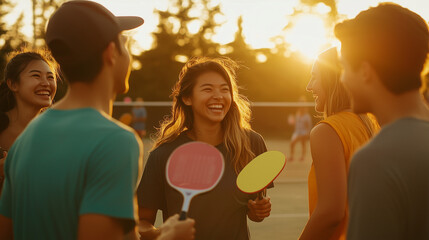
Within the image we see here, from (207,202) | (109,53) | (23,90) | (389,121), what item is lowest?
(207,202)

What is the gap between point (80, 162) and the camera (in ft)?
5.57

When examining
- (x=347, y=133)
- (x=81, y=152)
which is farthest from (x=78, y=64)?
(x=347, y=133)

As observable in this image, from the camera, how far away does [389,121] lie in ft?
5.86

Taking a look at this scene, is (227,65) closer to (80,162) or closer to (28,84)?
(28,84)

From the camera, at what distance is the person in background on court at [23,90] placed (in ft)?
12.5

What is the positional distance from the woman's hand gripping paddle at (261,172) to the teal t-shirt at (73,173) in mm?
1157

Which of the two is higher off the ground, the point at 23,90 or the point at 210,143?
the point at 23,90

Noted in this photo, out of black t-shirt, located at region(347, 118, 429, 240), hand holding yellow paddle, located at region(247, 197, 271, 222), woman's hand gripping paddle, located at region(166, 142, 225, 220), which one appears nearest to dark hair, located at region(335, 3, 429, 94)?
black t-shirt, located at region(347, 118, 429, 240)

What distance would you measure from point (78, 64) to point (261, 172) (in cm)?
139

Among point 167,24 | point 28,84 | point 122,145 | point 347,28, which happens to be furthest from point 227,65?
point 167,24

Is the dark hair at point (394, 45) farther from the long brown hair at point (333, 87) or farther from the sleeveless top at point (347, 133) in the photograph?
the long brown hair at point (333, 87)

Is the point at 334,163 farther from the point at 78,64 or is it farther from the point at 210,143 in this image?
the point at 78,64

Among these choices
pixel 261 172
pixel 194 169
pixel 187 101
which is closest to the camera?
pixel 194 169

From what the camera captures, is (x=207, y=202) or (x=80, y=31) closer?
(x=80, y=31)
